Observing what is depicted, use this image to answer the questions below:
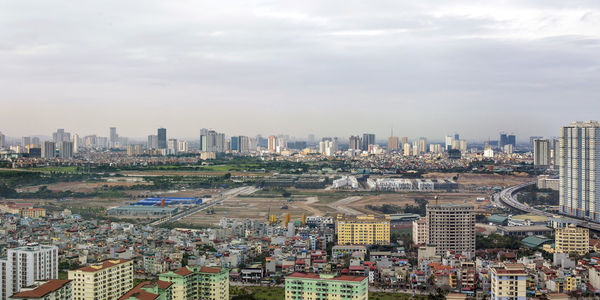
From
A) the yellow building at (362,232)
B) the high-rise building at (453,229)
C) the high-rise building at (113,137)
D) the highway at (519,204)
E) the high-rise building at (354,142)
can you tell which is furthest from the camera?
the high-rise building at (113,137)

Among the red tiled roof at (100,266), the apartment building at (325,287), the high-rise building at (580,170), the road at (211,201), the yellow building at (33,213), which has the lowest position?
the road at (211,201)

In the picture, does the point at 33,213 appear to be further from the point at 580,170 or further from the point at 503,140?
the point at 503,140

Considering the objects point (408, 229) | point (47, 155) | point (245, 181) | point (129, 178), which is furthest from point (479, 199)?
point (47, 155)

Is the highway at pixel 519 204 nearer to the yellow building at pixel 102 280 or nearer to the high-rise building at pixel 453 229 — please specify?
the high-rise building at pixel 453 229

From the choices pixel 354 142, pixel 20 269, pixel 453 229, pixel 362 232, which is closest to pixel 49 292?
pixel 20 269

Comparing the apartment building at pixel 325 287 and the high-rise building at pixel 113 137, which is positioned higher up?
the high-rise building at pixel 113 137

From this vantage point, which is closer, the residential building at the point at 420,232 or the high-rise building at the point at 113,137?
the residential building at the point at 420,232

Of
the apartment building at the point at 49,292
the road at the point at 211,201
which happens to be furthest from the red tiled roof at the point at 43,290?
the road at the point at 211,201

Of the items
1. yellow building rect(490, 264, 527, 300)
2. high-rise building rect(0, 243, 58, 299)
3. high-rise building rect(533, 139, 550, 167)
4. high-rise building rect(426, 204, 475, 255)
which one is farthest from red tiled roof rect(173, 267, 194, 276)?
high-rise building rect(533, 139, 550, 167)
